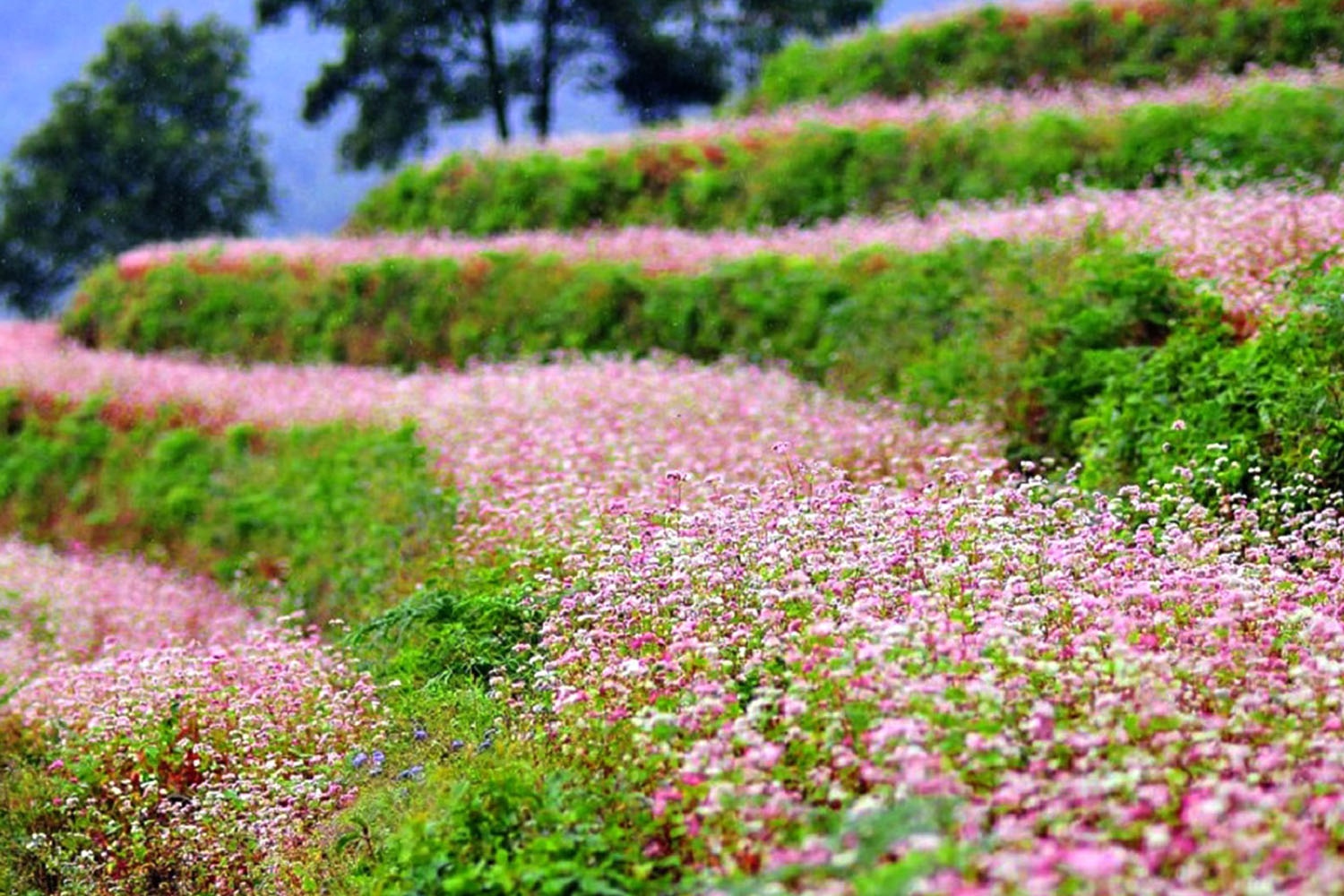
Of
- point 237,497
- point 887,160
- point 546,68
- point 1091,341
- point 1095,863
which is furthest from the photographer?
point 546,68

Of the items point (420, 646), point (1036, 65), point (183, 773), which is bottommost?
point (183, 773)

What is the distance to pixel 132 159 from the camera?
39438 mm

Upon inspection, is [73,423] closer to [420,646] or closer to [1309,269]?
[420,646]

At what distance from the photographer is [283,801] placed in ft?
19.5

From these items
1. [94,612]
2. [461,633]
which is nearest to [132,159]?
[94,612]

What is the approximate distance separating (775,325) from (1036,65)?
10.5 m

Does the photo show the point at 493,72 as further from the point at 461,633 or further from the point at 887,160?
the point at 461,633

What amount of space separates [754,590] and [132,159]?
38895 mm

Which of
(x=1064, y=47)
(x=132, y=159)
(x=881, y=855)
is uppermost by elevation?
(x=132, y=159)

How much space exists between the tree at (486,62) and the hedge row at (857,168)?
955cm

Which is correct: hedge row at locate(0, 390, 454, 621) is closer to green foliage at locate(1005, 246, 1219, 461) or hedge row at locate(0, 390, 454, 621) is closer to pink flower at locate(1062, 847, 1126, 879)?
green foliage at locate(1005, 246, 1219, 461)

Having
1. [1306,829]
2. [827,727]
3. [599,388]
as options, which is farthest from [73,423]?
[1306,829]

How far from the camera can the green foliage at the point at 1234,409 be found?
7332 mm

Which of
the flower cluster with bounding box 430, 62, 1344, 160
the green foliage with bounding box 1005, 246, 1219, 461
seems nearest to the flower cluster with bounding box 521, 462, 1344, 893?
the green foliage with bounding box 1005, 246, 1219, 461
